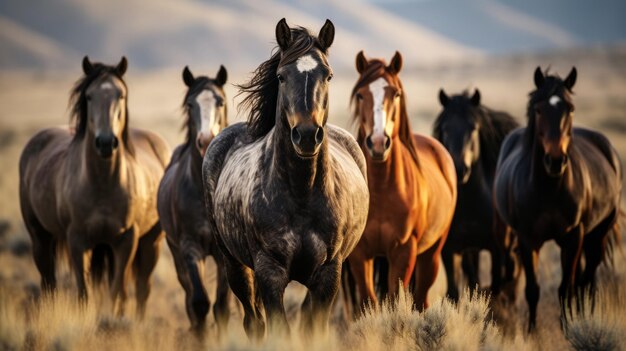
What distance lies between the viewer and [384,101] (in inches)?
234

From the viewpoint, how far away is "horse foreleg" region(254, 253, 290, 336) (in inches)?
175

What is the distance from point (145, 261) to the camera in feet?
27.8

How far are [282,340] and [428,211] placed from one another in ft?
8.38

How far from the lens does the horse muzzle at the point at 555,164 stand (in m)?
6.57

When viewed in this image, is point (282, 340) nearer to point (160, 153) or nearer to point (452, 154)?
point (452, 154)

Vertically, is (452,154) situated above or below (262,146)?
above

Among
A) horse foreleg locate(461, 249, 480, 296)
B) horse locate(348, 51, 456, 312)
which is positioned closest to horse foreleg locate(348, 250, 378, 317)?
horse locate(348, 51, 456, 312)

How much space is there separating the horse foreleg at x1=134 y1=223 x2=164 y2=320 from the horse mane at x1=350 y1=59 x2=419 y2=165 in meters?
3.04

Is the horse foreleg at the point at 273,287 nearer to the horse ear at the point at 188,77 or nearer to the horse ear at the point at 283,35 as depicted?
the horse ear at the point at 283,35

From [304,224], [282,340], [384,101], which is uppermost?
[384,101]

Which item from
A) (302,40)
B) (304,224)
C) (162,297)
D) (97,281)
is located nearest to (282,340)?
(304,224)

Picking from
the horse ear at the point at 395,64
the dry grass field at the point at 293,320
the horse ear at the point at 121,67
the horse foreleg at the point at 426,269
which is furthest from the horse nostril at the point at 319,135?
the horse ear at the point at 121,67

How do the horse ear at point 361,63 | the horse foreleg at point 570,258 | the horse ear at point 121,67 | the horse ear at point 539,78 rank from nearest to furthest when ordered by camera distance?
the horse ear at point 361,63 → the horse foreleg at point 570,258 → the horse ear at point 539,78 → the horse ear at point 121,67

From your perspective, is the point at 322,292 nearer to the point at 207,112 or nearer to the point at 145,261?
the point at 207,112
